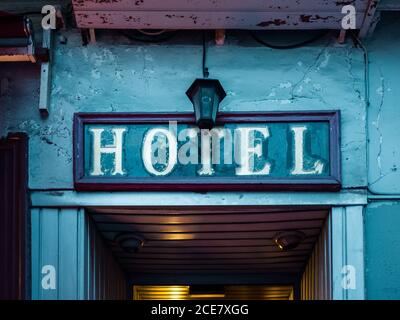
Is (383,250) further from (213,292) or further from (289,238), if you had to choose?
(213,292)

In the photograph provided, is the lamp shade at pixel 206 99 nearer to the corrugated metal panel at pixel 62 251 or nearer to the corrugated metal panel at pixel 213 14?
the corrugated metal panel at pixel 213 14

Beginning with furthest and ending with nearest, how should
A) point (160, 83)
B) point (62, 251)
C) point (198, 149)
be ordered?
point (160, 83) < point (198, 149) < point (62, 251)

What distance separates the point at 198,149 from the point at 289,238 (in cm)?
Result: 124

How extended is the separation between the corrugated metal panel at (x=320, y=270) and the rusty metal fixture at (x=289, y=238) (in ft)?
0.56

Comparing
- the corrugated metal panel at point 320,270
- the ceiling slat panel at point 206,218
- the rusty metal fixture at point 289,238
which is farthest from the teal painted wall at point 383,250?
the rusty metal fixture at point 289,238

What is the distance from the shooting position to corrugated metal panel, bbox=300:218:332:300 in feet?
26.6

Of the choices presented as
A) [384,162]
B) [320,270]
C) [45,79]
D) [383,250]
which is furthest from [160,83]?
[383,250]

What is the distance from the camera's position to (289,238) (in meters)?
8.63

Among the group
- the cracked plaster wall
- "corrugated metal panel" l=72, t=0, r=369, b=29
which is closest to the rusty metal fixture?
the cracked plaster wall

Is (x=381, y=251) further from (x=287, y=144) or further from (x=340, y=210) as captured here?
(x=287, y=144)

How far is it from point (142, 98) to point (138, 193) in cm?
79

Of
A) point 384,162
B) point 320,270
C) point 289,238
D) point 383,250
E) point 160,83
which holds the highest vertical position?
point 160,83

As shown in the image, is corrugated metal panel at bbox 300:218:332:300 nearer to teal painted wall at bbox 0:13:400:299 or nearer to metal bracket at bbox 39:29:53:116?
teal painted wall at bbox 0:13:400:299

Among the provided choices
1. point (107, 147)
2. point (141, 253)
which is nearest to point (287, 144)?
point (107, 147)
